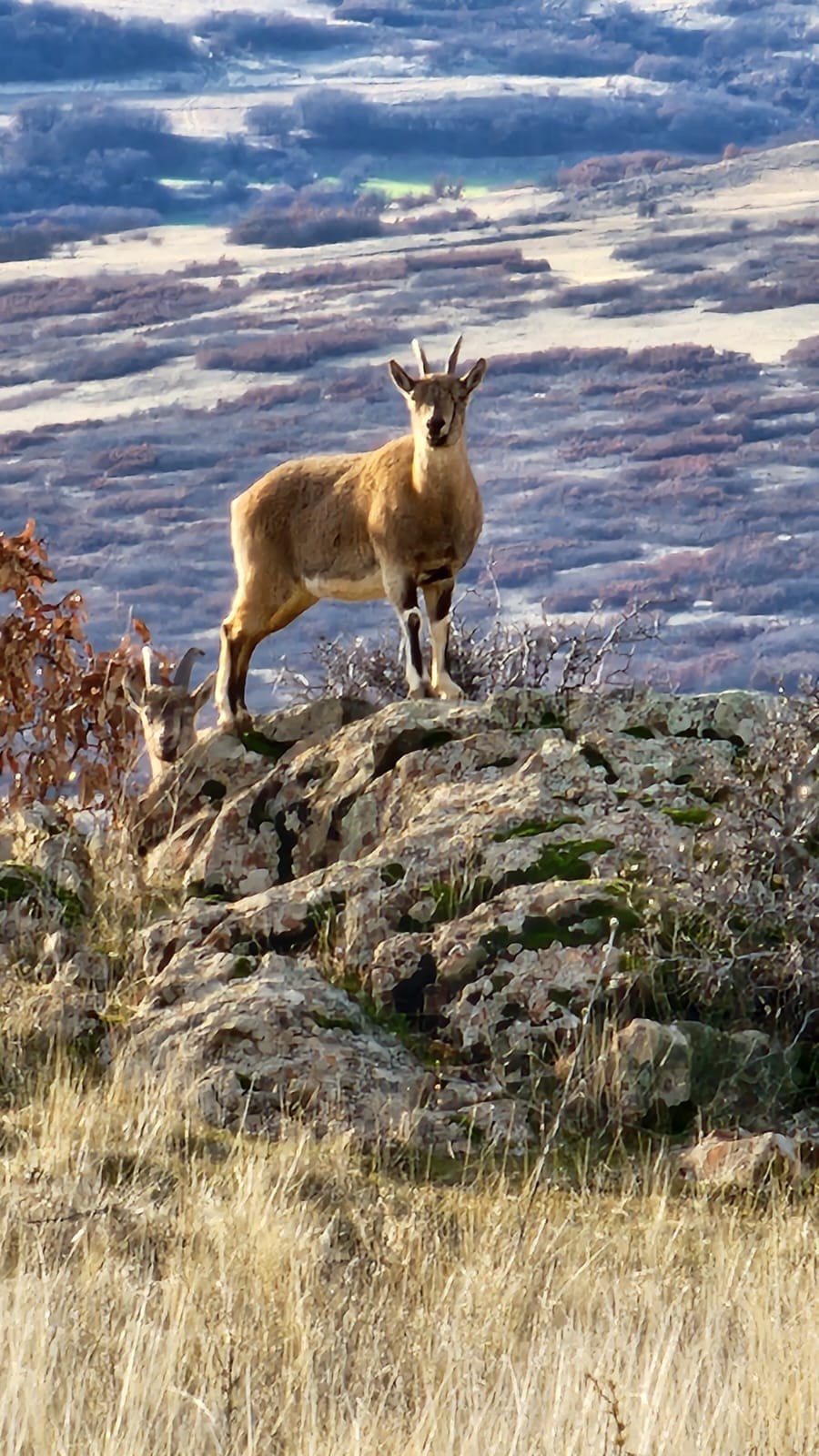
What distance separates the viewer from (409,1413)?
15.9 feet

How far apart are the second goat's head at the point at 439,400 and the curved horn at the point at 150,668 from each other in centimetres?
285

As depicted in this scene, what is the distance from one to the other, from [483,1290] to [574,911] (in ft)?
8.37

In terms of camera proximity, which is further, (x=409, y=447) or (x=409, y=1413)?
(x=409, y=447)

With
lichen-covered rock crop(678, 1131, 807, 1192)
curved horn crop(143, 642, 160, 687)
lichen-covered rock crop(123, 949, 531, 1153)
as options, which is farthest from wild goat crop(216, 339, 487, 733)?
lichen-covered rock crop(678, 1131, 807, 1192)

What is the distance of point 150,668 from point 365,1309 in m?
6.89

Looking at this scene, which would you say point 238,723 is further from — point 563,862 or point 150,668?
point 563,862

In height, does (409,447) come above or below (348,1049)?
above

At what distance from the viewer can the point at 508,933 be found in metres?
7.71

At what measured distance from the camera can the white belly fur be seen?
9.70 m

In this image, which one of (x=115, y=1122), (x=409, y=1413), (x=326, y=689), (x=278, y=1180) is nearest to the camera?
(x=409, y=1413)

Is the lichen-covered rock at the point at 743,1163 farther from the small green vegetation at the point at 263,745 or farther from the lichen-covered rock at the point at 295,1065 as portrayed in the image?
the small green vegetation at the point at 263,745

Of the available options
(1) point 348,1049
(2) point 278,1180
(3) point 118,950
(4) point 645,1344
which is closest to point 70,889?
(3) point 118,950

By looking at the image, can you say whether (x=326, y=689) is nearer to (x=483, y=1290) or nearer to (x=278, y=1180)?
(x=278, y=1180)

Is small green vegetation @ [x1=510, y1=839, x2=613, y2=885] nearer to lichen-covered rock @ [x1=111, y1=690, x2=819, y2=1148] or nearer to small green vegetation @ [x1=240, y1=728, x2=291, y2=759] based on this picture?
lichen-covered rock @ [x1=111, y1=690, x2=819, y2=1148]
